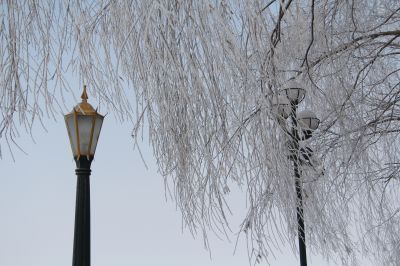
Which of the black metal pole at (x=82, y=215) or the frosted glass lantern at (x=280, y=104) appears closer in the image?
the frosted glass lantern at (x=280, y=104)

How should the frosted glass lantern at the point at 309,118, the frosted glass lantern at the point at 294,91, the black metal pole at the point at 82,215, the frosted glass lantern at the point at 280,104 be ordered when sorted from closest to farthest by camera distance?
the frosted glass lantern at the point at 280,104 → the black metal pole at the point at 82,215 → the frosted glass lantern at the point at 294,91 → the frosted glass lantern at the point at 309,118

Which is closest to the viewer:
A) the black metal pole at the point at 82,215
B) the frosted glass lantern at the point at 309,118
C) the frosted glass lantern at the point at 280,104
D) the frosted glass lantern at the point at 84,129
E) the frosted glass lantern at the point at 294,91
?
the frosted glass lantern at the point at 280,104

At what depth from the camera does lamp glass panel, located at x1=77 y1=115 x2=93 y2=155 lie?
150 inches

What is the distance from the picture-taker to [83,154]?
153 inches

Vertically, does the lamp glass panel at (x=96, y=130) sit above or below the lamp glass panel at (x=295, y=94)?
below

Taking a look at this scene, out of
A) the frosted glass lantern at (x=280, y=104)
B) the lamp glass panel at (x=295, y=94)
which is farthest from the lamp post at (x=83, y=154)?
the lamp glass panel at (x=295, y=94)

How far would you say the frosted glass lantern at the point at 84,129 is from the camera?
381 centimetres

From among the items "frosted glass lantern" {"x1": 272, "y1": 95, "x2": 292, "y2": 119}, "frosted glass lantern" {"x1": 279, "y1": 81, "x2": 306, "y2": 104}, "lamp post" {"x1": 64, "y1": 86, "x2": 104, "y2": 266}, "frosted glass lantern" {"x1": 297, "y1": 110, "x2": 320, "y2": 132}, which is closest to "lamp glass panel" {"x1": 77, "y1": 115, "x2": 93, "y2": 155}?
"lamp post" {"x1": 64, "y1": 86, "x2": 104, "y2": 266}

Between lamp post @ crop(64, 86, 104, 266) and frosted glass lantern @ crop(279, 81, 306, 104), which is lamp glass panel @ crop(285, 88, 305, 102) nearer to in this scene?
frosted glass lantern @ crop(279, 81, 306, 104)

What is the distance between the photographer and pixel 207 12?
233cm

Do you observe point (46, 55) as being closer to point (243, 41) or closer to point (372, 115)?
point (243, 41)

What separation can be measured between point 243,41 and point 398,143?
4.71 meters

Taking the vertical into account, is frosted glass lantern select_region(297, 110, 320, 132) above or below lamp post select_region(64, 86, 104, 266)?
above

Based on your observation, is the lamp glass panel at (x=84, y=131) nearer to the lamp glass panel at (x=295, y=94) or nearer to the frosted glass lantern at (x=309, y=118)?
the lamp glass panel at (x=295, y=94)
